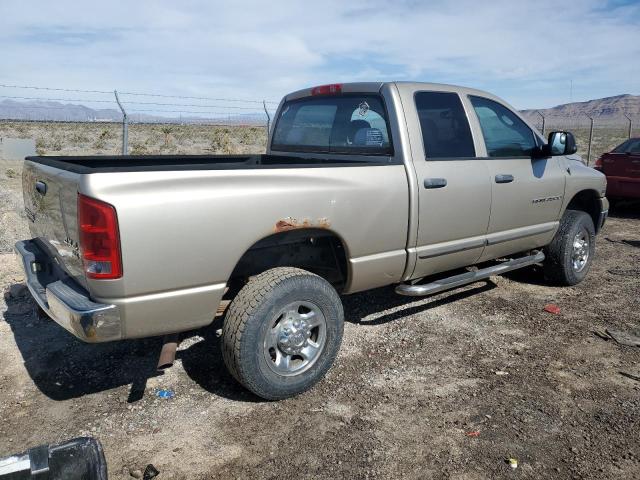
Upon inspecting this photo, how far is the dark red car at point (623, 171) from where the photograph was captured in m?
9.77

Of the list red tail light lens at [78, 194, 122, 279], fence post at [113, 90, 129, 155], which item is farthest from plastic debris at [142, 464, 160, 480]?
fence post at [113, 90, 129, 155]

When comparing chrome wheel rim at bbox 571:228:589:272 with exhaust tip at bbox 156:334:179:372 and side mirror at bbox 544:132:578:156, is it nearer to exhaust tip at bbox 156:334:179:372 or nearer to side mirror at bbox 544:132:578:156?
side mirror at bbox 544:132:578:156

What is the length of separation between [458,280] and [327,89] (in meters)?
1.95

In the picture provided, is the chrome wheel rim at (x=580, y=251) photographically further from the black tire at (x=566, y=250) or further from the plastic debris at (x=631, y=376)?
the plastic debris at (x=631, y=376)

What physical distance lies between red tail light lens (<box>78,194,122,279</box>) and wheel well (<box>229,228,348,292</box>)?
0.89 m

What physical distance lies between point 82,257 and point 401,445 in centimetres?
198

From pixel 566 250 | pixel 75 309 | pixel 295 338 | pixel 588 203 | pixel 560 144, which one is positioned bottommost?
pixel 295 338

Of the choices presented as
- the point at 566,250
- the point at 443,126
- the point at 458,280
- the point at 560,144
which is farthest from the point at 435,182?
the point at 566,250

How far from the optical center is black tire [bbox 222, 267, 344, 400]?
10.6ft

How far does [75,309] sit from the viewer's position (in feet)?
9.16

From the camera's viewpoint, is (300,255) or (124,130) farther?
(124,130)

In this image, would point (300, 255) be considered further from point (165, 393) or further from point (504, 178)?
point (504, 178)

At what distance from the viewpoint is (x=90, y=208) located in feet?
8.86

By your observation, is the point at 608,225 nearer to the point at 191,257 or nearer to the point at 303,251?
the point at 303,251
